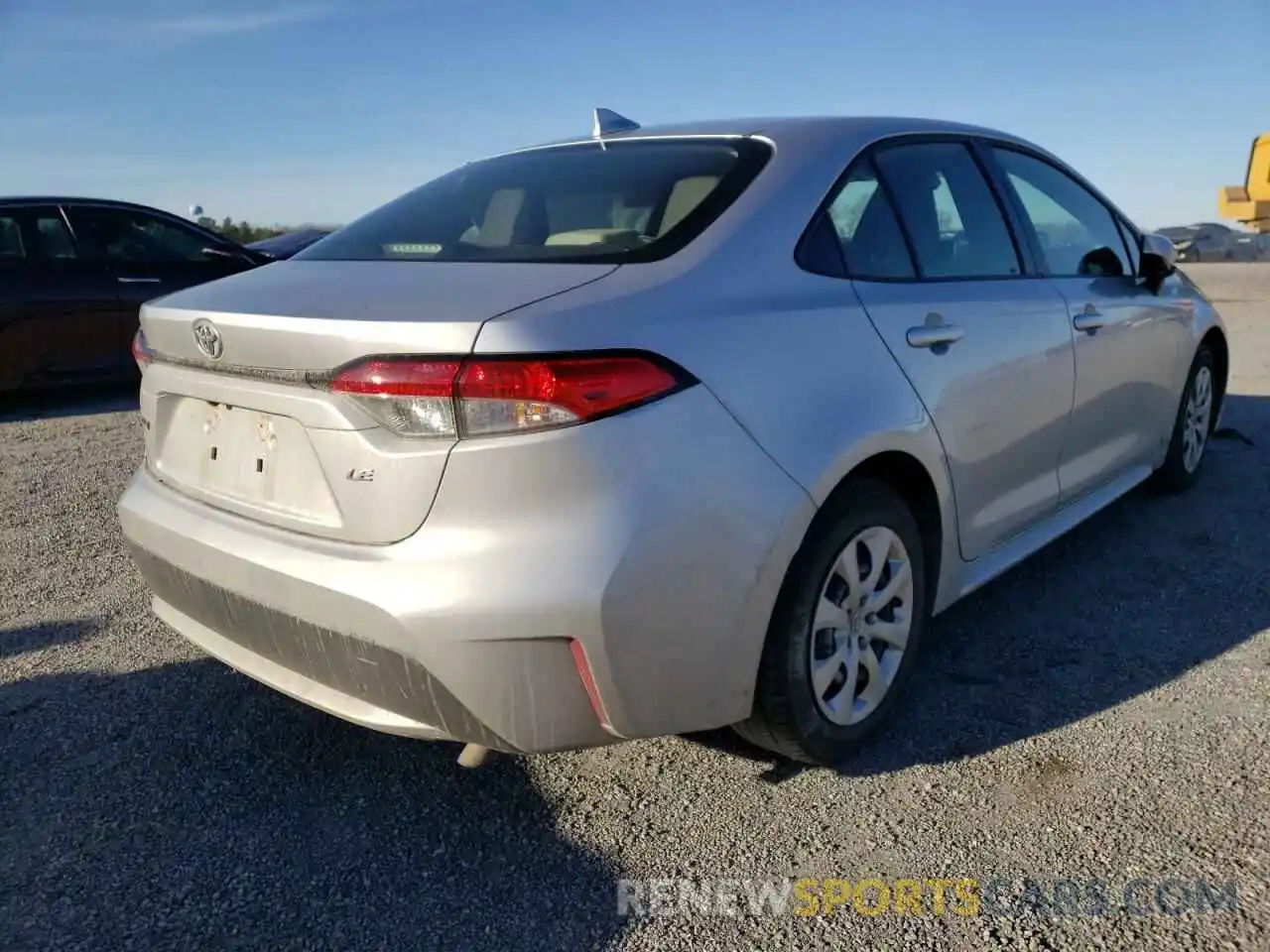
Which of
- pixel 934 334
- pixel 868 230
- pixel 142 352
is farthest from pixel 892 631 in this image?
pixel 142 352

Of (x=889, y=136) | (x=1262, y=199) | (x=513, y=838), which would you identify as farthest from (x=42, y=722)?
(x=1262, y=199)

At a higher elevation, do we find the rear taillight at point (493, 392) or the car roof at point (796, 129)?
the car roof at point (796, 129)

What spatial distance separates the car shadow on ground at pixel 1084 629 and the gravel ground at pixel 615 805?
0.01m

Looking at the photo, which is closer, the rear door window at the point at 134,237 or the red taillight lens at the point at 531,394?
the red taillight lens at the point at 531,394

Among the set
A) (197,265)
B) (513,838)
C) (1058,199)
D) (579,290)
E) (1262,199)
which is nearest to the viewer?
(579,290)

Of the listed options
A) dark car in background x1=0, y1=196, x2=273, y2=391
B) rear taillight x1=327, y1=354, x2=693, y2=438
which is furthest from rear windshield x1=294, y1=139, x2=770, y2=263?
dark car in background x1=0, y1=196, x2=273, y2=391

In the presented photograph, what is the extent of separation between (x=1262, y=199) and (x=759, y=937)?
1764 centimetres

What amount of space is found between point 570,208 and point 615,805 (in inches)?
58.4

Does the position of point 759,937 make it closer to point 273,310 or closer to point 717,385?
point 717,385

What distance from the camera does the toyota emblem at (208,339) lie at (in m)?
2.23

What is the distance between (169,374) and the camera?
2.46 m

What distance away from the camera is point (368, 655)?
2037 millimetres

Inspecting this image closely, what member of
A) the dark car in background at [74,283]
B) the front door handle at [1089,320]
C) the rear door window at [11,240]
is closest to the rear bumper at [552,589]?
the front door handle at [1089,320]

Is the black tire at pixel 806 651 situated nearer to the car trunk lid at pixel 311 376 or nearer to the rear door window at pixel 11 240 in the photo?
the car trunk lid at pixel 311 376
